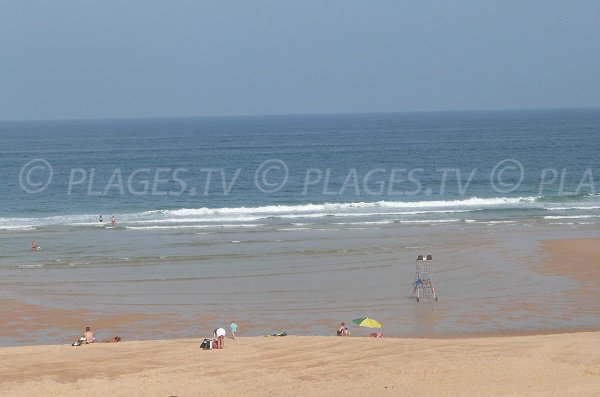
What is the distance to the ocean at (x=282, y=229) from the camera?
29594 mm

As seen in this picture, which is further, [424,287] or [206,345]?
[424,287]

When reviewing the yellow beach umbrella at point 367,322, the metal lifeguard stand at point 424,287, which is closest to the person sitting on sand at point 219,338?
the yellow beach umbrella at point 367,322

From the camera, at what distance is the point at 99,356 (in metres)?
21.5

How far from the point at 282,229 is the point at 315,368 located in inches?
1028

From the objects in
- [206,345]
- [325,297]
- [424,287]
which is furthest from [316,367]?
A: [424,287]

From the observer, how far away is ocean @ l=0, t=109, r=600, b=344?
2959 centimetres

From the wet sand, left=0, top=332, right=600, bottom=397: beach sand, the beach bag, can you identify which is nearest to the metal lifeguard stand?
the wet sand

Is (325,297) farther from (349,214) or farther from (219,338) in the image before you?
(349,214)

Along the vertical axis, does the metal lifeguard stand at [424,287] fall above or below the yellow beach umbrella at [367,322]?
above

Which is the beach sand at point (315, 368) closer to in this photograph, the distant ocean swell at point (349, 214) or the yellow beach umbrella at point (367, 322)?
the yellow beach umbrella at point (367, 322)

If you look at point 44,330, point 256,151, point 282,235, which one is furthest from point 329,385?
point 256,151

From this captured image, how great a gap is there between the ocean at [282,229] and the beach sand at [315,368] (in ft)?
10.9

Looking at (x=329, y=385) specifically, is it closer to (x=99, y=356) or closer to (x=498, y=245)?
(x=99, y=356)

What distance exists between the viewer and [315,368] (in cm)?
2028
